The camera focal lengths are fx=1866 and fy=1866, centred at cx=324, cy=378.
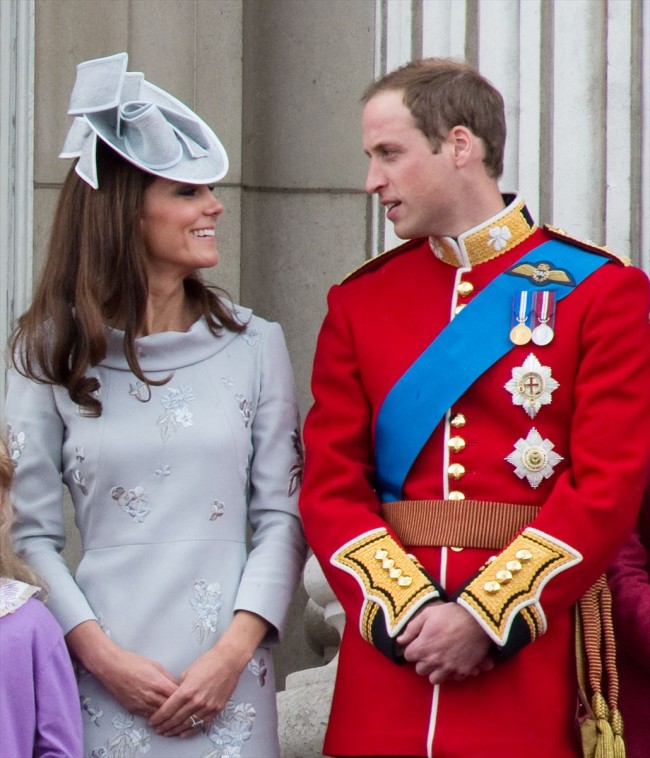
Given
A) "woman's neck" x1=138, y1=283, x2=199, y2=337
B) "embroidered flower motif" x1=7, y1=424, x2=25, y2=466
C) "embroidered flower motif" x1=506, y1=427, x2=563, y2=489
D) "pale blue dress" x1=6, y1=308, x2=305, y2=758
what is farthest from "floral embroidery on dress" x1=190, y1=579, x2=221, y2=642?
"embroidered flower motif" x1=506, y1=427, x2=563, y2=489

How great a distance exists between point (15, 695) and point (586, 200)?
6.83ft

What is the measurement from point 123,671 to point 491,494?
0.78m

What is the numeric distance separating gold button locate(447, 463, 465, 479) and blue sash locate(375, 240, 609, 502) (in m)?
0.07

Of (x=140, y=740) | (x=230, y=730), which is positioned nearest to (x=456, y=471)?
(x=230, y=730)

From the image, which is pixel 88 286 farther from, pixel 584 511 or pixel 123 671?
pixel 584 511

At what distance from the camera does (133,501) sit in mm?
3709

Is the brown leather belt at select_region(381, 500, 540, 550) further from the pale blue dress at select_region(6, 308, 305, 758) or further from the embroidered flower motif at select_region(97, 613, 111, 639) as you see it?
the embroidered flower motif at select_region(97, 613, 111, 639)

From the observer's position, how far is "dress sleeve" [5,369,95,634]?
3.71 metres

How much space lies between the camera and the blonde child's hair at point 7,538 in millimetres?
3564

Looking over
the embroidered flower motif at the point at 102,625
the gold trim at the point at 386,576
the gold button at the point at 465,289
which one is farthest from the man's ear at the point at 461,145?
the embroidered flower motif at the point at 102,625

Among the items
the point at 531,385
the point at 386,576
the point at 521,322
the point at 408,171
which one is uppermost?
the point at 408,171

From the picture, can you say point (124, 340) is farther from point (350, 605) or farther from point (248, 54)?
point (248, 54)

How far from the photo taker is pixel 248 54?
5539 mm

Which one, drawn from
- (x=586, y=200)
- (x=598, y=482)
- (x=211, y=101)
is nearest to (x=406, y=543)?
(x=598, y=482)
